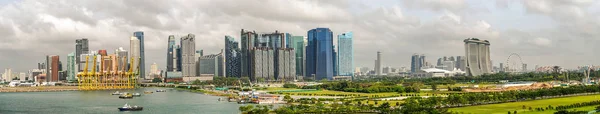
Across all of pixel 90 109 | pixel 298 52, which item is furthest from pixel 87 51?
pixel 90 109

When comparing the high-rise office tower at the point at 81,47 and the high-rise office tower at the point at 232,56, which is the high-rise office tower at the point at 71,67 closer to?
the high-rise office tower at the point at 81,47

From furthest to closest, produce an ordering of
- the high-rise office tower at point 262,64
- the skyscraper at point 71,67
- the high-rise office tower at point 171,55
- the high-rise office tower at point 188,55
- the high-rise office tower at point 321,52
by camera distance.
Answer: the high-rise office tower at point 171,55 < the high-rise office tower at point 321,52 < the high-rise office tower at point 188,55 < the skyscraper at point 71,67 < the high-rise office tower at point 262,64

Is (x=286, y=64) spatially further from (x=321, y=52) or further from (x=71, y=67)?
(x=71, y=67)

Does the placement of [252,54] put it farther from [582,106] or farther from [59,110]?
[582,106]

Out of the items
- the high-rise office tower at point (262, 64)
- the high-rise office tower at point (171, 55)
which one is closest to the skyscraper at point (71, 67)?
the high-rise office tower at point (171, 55)

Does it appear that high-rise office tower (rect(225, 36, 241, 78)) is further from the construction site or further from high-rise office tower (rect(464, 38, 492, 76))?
high-rise office tower (rect(464, 38, 492, 76))
